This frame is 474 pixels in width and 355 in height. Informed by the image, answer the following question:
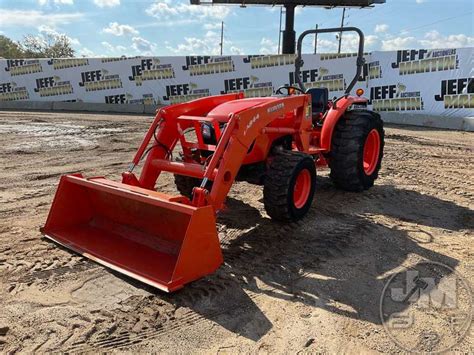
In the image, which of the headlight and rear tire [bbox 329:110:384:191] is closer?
the headlight

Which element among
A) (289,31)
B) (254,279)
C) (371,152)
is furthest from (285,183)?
(289,31)

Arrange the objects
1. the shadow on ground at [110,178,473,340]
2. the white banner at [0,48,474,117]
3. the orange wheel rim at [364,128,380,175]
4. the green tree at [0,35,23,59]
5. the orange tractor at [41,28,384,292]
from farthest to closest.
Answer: the green tree at [0,35,23,59] < the white banner at [0,48,474,117] < the orange wheel rim at [364,128,380,175] < the orange tractor at [41,28,384,292] < the shadow on ground at [110,178,473,340]

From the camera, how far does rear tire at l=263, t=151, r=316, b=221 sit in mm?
4312

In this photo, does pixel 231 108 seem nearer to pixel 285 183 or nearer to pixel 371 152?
pixel 285 183

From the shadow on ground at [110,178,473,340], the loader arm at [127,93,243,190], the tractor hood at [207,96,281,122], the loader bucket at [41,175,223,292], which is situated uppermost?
the tractor hood at [207,96,281,122]

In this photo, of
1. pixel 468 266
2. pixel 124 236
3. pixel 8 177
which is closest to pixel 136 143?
pixel 8 177

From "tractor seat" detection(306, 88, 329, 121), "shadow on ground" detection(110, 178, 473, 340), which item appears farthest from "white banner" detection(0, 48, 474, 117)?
"shadow on ground" detection(110, 178, 473, 340)

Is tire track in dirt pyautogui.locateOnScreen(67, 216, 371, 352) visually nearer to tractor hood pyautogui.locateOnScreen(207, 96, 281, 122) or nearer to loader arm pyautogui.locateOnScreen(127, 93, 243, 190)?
loader arm pyautogui.locateOnScreen(127, 93, 243, 190)

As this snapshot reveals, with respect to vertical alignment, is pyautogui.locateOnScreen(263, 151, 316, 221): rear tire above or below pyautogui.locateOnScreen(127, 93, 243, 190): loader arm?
below

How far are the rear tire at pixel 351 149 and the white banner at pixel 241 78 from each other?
30.1 ft

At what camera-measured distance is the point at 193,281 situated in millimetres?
3350

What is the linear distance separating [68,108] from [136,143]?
988cm

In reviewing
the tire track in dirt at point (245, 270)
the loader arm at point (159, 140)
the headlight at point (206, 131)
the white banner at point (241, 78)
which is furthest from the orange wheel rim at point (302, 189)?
the white banner at point (241, 78)

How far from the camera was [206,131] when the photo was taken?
478 cm
